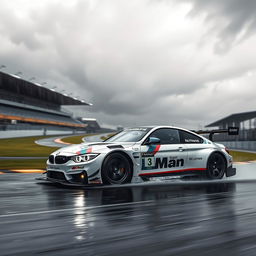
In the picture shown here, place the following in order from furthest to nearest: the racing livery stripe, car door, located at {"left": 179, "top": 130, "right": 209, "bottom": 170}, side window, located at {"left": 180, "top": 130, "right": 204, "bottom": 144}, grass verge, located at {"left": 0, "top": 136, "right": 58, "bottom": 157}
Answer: grass verge, located at {"left": 0, "top": 136, "right": 58, "bottom": 157}
side window, located at {"left": 180, "top": 130, "right": 204, "bottom": 144}
car door, located at {"left": 179, "top": 130, "right": 209, "bottom": 170}
the racing livery stripe

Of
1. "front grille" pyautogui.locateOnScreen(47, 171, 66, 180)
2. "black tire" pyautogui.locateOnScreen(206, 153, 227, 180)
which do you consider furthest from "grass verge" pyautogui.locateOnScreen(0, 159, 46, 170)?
"black tire" pyautogui.locateOnScreen(206, 153, 227, 180)

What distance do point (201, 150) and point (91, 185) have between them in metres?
3.02

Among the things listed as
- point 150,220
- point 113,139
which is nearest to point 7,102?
point 113,139

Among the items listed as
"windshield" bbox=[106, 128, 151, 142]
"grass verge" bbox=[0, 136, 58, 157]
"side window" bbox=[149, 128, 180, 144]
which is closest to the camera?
"windshield" bbox=[106, 128, 151, 142]

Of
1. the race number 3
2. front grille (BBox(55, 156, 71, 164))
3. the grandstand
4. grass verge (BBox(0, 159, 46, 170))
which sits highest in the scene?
the grandstand

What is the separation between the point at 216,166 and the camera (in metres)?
9.97

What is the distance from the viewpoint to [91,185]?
801 cm

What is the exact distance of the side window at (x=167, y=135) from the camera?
9338 millimetres

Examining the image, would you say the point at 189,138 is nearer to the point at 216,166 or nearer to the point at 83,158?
the point at 216,166

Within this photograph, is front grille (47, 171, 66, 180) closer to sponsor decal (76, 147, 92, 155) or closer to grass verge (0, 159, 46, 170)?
sponsor decal (76, 147, 92, 155)

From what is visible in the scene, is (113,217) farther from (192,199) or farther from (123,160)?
(123,160)

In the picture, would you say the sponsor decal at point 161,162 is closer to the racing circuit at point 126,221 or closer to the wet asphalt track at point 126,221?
the racing circuit at point 126,221

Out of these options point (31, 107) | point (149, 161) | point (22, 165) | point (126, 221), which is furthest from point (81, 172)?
point (31, 107)

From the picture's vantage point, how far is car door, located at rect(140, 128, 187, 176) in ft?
28.6
